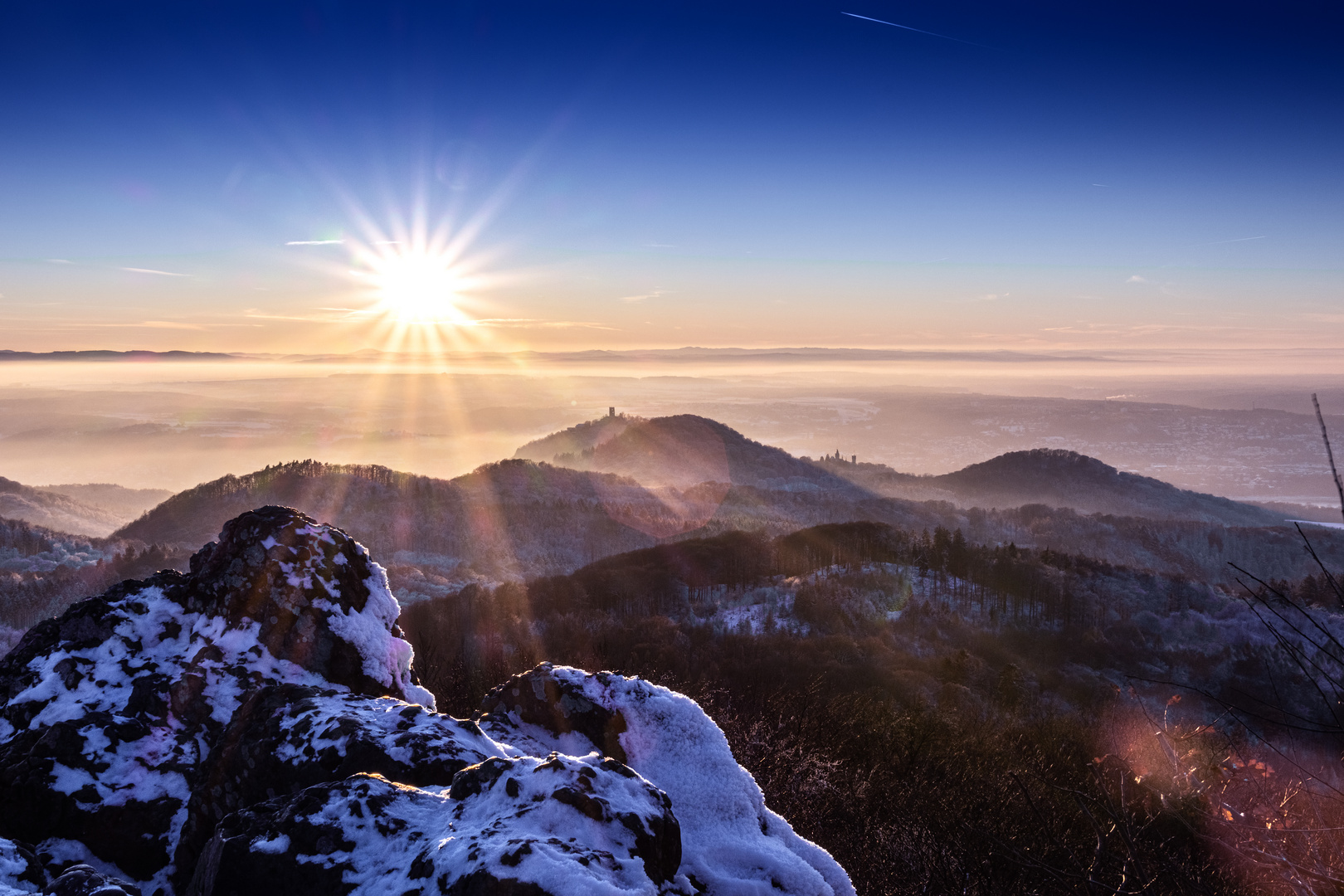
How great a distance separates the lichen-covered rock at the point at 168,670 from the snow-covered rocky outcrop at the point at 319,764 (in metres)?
0.03

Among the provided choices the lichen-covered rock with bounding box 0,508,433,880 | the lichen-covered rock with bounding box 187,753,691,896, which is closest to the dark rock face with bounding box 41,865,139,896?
the lichen-covered rock with bounding box 187,753,691,896

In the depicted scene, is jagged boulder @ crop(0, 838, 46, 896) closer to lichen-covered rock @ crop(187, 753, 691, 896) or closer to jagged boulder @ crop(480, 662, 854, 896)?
lichen-covered rock @ crop(187, 753, 691, 896)

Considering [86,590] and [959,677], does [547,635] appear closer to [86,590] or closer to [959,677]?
[959,677]

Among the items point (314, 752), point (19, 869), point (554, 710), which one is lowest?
point (554, 710)

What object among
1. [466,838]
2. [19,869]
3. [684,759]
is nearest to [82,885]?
[19,869]

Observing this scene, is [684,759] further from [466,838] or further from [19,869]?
[19,869]

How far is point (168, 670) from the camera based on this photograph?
14.0 m

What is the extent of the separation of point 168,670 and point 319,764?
17.8 feet

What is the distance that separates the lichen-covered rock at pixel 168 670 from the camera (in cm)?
1163

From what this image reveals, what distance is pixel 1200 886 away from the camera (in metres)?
7.95

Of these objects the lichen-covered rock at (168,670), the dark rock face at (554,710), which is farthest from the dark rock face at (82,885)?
the dark rock face at (554,710)

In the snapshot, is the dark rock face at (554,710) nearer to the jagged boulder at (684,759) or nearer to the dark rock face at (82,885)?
the jagged boulder at (684,759)

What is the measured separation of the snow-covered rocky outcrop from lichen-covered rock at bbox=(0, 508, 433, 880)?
0.11ft

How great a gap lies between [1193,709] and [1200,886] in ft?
362
